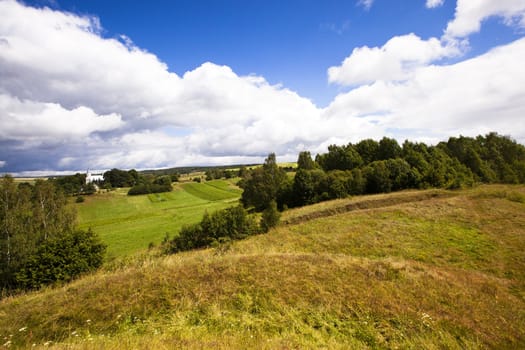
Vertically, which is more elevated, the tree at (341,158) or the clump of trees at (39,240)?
the tree at (341,158)

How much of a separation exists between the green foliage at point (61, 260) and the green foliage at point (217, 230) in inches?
368

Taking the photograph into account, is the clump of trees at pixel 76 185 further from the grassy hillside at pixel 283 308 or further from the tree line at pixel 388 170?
the grassy hillside at pixel 283 308

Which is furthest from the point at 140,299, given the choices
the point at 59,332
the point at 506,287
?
the point at 506,287

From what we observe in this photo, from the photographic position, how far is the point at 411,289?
7699mm

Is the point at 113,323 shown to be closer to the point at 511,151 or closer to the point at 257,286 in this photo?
the point at 257,286

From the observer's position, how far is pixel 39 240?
27750 mm

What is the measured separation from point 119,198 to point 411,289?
305ft

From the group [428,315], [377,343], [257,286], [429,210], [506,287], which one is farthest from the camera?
[429,210]

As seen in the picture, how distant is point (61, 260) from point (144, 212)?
56045mm

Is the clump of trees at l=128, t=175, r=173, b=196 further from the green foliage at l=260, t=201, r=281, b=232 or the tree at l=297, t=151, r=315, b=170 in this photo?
the green foliage at l=260, t=201, r=281, b=232

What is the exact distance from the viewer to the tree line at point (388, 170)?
38375 mm

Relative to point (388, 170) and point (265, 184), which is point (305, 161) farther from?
point (388, 170)

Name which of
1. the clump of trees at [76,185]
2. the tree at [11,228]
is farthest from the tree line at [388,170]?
the clump of trees at [76,185]

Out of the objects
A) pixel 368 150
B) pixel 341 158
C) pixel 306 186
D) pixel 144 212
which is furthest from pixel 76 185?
pixel 368 150
